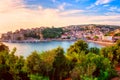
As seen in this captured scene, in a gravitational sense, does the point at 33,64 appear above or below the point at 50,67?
above

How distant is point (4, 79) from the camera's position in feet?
24.8

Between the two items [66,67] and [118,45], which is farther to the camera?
[118,45]

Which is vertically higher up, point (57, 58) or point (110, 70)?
point (57, 58)

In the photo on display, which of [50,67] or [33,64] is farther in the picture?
[50,67]

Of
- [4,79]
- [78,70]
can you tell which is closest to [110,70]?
[78,70]

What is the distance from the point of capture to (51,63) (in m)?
7.72

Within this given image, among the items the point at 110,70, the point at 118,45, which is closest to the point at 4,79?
the point at 110,70

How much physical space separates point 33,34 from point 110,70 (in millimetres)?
70489

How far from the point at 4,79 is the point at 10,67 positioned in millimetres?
393

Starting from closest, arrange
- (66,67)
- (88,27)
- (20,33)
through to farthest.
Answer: (66,67)
(20,33)
(88,27)

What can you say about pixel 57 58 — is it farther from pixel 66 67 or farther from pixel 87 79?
pixel 87 79

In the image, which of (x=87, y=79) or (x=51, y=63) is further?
(x=51, y=63)

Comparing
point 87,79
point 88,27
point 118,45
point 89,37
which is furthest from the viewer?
point 88,27

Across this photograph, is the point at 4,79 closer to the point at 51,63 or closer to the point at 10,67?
the point at 10,67
